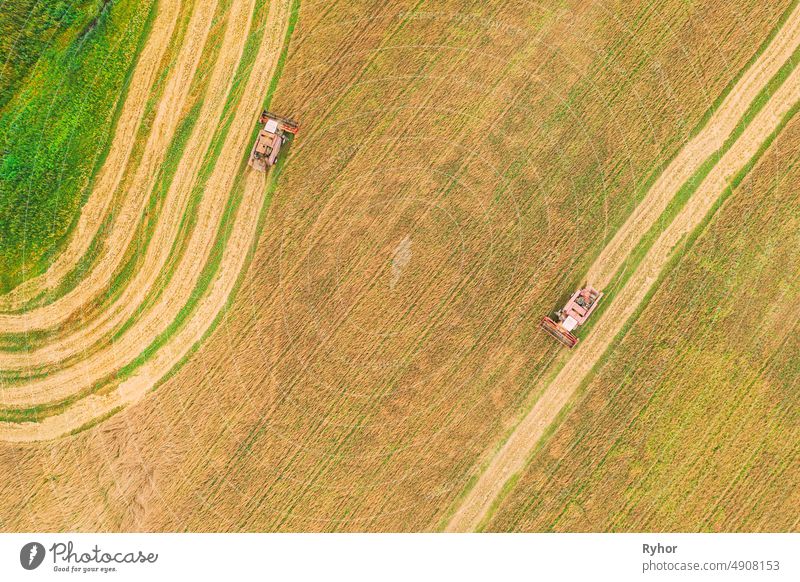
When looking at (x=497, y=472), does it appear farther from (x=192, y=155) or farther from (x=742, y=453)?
(x=192, y=155)

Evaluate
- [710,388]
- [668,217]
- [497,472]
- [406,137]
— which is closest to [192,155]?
[406,137]

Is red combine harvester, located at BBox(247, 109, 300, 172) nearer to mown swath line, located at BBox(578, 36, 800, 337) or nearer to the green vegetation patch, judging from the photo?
the green vegetation patch

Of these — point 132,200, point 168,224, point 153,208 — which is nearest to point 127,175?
point 132,200

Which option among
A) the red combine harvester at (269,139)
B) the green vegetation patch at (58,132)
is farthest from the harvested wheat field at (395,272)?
the red combine harvester at (269,139)

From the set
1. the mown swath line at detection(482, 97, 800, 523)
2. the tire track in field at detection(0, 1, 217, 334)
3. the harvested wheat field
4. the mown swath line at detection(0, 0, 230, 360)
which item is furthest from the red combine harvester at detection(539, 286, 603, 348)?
the tire track in field at detection(0, 1, 217, 334)

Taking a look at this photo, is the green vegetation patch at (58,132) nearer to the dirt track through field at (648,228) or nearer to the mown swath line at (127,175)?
the mown swath line at (127,175)

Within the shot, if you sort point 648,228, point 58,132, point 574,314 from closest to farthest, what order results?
point 574,314 → point 58,132 → point 648,228

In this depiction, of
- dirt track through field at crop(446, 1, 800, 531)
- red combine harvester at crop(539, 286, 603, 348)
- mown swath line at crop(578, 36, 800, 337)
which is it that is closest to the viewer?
red combine harvester at crop(539, 286, 603, 348)

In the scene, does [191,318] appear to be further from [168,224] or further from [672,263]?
[672,263]
